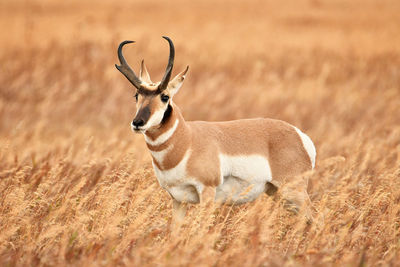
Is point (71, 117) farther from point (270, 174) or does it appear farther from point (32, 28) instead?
point (270, 174)

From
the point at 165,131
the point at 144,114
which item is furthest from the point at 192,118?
the point at 144,114

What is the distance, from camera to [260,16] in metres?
27.7

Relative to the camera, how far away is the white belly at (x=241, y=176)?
5.85 metres

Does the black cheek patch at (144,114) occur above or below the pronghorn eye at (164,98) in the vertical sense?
below

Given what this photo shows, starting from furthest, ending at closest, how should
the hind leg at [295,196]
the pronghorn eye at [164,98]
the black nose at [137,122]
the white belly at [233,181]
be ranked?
1. the hind leg at [295,196]
2. the white belly at [233,181]
3. the pronghorn eye at [164,98]
4. the black nose at [137,122]

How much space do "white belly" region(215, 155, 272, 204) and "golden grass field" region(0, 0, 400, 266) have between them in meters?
0.22

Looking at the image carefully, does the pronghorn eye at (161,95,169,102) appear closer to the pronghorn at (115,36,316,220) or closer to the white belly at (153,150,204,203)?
the pronghorn at (115,36,316,220)

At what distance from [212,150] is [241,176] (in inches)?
18.4

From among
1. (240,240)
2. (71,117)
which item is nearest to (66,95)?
(71,117)

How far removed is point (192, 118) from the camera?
1364cm

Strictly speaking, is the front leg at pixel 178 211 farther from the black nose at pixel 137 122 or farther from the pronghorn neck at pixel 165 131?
the black nose at pixel 137 122

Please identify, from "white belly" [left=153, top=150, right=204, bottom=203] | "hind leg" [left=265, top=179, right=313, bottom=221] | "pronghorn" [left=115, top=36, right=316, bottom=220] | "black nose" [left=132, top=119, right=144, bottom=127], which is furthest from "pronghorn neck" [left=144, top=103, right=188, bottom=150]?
"hind leg" [left=265, top=179, right=313, bottom=221]

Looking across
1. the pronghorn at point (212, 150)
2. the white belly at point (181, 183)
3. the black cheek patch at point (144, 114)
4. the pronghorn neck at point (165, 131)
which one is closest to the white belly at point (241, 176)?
the pronghorn at point (212, 150)

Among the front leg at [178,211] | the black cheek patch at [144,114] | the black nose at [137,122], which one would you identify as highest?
the black cheek patch at [144,114]
